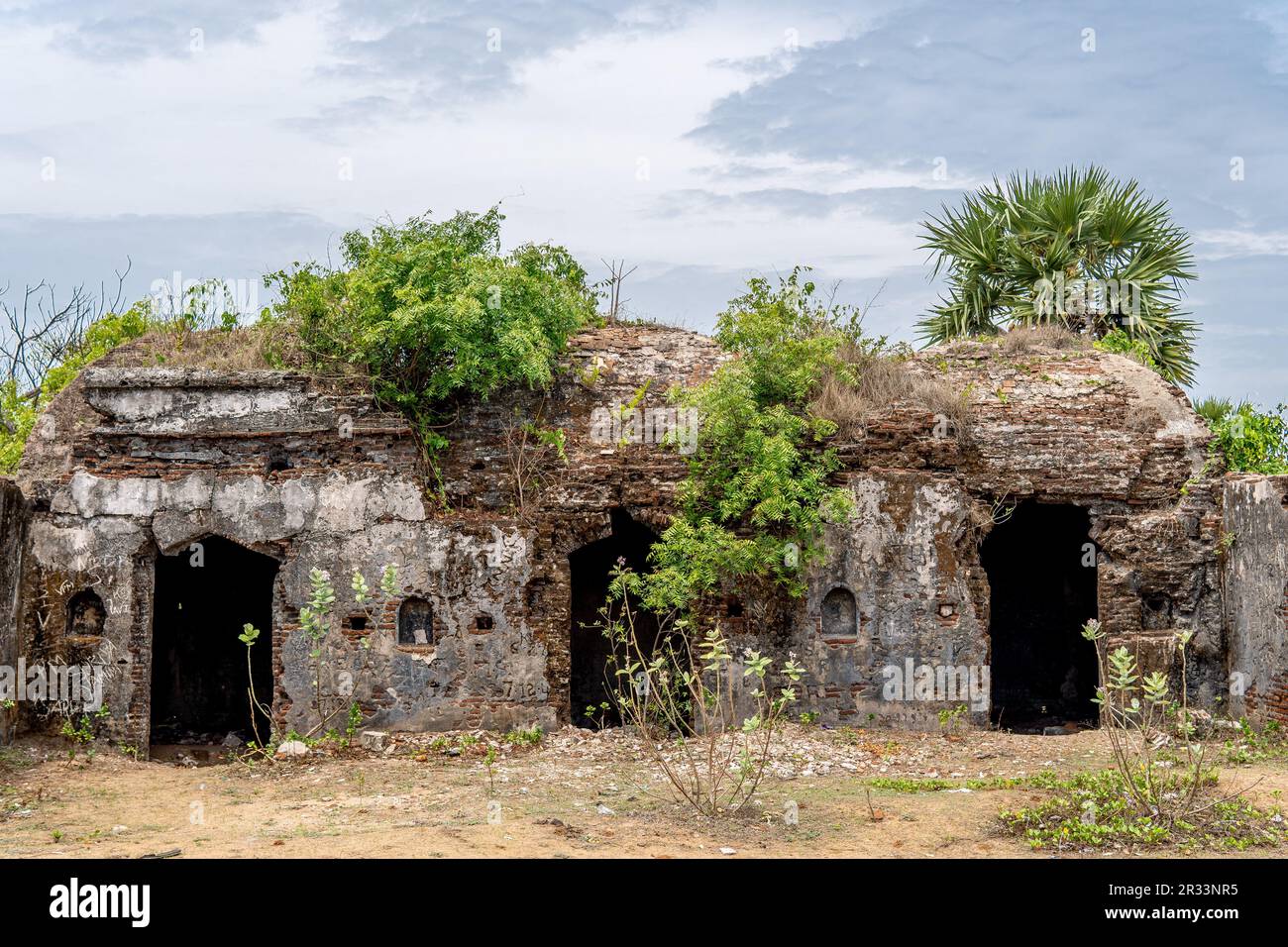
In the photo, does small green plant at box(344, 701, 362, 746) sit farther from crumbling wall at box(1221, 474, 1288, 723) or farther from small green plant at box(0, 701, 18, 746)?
crumbling wall at box(1221, 474, 1288, 723)

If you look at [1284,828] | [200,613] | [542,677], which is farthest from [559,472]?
[1284,828]

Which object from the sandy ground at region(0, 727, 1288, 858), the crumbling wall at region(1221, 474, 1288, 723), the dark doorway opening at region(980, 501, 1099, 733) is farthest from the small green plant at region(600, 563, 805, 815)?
the dark doorway opening at region(980, 501, 1099, 733)

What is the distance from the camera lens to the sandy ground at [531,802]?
905 centimetres

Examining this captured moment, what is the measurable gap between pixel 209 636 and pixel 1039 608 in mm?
11358

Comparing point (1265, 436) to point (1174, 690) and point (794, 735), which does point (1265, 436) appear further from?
point (794, 735)

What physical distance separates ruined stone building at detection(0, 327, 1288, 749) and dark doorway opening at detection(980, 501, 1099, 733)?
305 centimetres

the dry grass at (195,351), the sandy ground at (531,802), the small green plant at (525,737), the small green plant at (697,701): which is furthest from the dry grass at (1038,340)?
the dry grass at (195,351)

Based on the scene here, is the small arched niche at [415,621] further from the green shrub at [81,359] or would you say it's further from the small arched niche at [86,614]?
the green shrub at [81,359]

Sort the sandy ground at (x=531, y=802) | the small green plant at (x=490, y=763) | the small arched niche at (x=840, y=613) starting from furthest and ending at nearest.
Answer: the small arched niche at (x=840, y=613) → the small green plant at (x=490, y=763) → the sandy ground at (x=531, y=802)

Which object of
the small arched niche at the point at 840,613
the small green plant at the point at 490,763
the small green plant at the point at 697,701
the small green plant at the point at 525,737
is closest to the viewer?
the small green plant at the point at 697,701

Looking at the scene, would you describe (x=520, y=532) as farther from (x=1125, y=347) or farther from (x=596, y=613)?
(x=1125, y=347)

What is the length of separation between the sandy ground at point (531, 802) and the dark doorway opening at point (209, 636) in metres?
3.52

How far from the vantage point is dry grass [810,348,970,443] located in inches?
564

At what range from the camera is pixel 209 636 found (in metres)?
17.3
